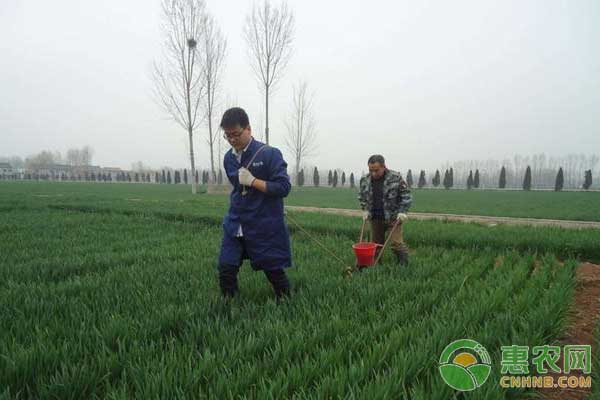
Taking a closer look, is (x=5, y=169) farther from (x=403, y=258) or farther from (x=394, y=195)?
(x=403, y=258)

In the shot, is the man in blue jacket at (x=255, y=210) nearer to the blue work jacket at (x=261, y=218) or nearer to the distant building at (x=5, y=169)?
the blue work jacket at (x=261, y=218)

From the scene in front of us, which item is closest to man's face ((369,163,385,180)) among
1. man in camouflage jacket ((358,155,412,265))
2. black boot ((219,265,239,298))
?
man in camouflage jacket ((358,155,412,265))

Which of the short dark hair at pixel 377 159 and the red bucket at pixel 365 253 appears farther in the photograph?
the short dark hair at pixel 377 159

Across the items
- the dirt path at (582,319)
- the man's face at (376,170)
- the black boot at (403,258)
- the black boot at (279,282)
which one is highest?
the man's face at (376,170)

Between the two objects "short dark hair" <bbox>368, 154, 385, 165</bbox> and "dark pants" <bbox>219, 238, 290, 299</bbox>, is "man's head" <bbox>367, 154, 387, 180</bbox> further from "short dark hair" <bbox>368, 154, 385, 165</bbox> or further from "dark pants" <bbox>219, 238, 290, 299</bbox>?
"dark pants" <bbox>219, 238, 290, 299</bbox>

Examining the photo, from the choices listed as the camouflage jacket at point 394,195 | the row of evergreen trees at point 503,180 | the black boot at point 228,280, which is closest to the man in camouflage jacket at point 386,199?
the camouflage jacket at point 394,195

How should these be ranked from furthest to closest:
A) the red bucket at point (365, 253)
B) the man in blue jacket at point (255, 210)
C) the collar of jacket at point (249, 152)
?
the red bucket at point (365, 253)
the collar of jacket at point (249, 152)
the man in blue jacket at point (255, 210)

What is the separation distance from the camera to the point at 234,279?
10.5 feet

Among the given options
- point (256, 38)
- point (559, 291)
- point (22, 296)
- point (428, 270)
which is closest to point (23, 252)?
point (22, 296)

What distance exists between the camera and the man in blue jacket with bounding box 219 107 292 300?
9.76ft

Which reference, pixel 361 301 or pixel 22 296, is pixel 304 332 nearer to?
pixel 361 301

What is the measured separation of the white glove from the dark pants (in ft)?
1.81

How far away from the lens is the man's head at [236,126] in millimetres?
2877

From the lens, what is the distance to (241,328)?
259cm
